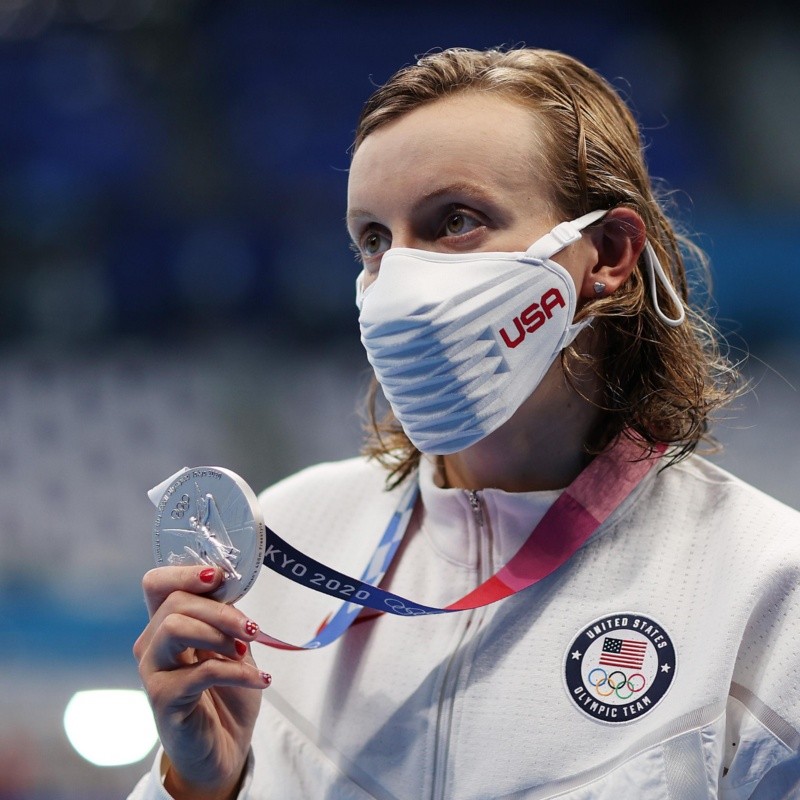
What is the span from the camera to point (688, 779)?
139 centimetres

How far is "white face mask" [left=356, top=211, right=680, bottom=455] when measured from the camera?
59.8 inches

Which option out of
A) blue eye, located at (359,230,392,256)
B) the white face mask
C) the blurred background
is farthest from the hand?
the blurred background

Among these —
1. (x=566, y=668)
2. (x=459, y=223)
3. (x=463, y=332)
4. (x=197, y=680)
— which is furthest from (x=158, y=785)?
(x=459, y=223)

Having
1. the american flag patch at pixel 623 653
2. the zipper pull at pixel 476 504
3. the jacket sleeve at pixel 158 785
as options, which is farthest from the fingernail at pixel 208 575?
the american flag patch at pixel 623 653

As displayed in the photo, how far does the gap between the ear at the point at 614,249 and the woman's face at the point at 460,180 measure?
0.07 metres

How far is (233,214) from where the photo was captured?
503 centimetres

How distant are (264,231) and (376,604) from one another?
367 cm

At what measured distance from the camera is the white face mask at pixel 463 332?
1520 millimetres

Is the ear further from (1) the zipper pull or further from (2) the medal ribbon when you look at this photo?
(1) the zipper pull

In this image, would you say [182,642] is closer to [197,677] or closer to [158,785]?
[197,677]

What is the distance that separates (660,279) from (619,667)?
25.6 inches

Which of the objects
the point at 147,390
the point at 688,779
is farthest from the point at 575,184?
the point at 147,390

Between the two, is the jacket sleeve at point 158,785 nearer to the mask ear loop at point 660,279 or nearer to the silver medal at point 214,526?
the silver medal at point 214,526

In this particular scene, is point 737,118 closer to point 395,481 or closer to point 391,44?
point 391,44
